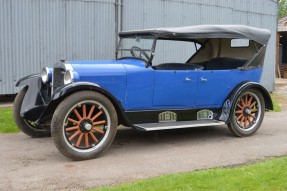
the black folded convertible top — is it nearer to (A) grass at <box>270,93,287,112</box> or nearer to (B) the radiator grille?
(B) the radiator grille

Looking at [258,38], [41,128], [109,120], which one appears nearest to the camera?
[109,120]

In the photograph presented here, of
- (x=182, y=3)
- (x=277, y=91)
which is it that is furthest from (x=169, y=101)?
(x=277, y=91)

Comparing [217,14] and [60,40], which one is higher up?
[217,14]

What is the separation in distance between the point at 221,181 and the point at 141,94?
82.8 inches

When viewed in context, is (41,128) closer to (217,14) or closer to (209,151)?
(209,151)

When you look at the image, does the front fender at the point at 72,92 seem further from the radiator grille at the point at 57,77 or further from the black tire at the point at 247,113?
the black tire at the point at 247,113

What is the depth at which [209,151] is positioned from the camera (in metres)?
6.34

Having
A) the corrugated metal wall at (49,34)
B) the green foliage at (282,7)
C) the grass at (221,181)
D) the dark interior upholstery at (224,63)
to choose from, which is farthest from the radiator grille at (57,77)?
the green foliage at (282,7)

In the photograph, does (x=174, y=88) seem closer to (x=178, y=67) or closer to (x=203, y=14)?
(x=178, y=67)

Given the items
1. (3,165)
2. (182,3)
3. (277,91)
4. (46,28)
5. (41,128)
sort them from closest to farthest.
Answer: (3,165) < (41,128) < (46,28) < (182,3) < (277,91)

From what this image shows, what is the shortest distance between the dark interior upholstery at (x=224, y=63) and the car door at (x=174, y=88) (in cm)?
145

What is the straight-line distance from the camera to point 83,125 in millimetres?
5766

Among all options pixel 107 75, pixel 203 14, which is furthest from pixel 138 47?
pixel 203 14

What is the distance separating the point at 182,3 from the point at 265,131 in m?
6.21
